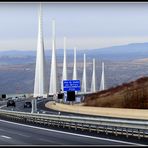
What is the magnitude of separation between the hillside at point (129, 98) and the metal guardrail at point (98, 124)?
93.1ft

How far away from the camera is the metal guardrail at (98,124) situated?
29.1 meters

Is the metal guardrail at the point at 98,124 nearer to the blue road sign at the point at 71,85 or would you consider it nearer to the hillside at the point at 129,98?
the blue road sign at the point at 71,85

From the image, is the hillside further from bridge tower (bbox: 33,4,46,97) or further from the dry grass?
bridge tower (bbox: 33,4,46,97)

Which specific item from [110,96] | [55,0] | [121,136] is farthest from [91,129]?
[110,96]

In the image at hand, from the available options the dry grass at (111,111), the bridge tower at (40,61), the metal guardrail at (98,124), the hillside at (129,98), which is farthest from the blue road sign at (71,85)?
the bridge tower at (40,61)

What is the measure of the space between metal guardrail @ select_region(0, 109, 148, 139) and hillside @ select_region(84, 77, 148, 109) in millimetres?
28366

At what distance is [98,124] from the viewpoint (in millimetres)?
34156

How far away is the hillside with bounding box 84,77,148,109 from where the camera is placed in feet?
252

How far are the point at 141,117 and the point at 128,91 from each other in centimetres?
2571

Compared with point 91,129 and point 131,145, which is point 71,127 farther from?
point 131,145

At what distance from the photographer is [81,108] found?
8175cm

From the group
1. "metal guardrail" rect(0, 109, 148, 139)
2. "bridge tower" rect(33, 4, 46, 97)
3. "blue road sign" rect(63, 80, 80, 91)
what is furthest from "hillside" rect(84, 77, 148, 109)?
"metal guardrail" rect(0, 109, 148, 139)

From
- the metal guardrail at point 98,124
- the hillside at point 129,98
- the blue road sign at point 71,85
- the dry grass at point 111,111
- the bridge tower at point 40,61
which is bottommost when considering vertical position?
the dry grass at point 111,111

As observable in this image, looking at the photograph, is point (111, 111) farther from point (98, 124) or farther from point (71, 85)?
point (98, 124)
